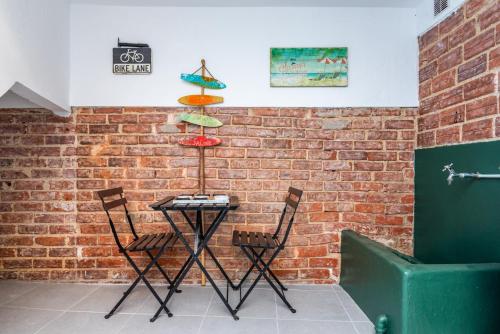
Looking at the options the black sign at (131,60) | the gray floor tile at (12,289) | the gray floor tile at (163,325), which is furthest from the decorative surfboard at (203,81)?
the gray floor tile at (12,289)

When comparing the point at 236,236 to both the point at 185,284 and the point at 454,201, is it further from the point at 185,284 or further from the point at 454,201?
the point at 454,201

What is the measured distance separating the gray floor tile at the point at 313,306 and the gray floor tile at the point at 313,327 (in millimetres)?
50

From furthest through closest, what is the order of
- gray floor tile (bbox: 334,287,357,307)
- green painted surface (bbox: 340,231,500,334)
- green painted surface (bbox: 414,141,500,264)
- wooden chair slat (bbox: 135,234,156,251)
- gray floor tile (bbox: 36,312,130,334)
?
gray floor tile (bbox: 334,287,357,307)
wooden chair slat (bbox: 135,234,156,251)
gray floor tile (bbox: 36,312,130,334)
green painted surface (bbox: 414,141,500,264)
green painted surface (bbox: 340,231,500,334)

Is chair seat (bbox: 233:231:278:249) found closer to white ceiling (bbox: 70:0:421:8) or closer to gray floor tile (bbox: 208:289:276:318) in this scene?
gray floor tile (bbox: 208:289:276:318)

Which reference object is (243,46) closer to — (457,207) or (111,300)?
(457,207)

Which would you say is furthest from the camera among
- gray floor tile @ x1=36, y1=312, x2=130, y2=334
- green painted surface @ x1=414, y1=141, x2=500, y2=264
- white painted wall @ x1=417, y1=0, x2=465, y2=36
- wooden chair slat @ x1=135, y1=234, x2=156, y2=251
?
white painted wall @ x1=417, y1=0, x2=465, y2=36

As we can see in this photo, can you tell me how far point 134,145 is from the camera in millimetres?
2572

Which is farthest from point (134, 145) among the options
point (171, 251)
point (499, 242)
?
point (499, 242)

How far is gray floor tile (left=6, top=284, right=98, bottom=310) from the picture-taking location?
7.23 feet

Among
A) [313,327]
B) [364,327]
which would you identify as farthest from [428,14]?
[313,327]

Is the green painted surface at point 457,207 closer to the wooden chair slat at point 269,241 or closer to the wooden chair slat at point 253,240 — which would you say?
the wooden chair slat at point 269,241

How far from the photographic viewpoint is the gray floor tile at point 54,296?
2.20 m

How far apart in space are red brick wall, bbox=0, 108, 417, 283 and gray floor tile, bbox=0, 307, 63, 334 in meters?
0.49

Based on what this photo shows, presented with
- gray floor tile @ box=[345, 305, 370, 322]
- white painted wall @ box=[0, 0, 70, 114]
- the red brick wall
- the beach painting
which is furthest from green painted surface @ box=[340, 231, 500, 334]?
white painted wall @ box=[0, 0, 70, 114]
